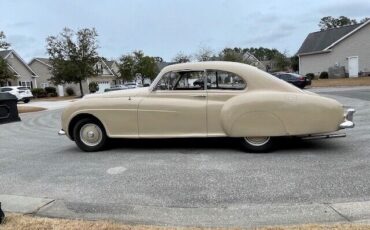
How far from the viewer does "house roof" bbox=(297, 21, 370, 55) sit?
47469mm

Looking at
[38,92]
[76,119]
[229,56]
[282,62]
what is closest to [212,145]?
[76,119]

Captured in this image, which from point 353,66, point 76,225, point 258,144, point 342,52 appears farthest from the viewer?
point 342,52

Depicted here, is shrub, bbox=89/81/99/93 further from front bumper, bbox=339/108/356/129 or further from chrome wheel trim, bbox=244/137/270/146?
front bumper, bbox=339/108/356/129

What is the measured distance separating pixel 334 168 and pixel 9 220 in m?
4.36

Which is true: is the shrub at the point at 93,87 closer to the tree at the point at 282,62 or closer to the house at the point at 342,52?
the house at the point at 342,52

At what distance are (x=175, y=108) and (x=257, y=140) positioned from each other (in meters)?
1.55

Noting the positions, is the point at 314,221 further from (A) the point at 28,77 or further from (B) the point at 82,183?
(A) the point at 28,77

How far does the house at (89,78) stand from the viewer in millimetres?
60594

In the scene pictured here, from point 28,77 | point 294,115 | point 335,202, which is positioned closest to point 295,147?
point 294,115

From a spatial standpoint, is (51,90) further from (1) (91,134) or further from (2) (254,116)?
(2) (254,116)

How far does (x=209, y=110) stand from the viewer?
734 centimetres

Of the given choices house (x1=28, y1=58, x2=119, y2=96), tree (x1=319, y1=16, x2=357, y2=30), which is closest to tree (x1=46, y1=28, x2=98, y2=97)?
house (x1=28, y1=58, x2=119, y2=96)

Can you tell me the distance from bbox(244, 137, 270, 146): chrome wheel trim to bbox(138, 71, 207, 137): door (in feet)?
2.52

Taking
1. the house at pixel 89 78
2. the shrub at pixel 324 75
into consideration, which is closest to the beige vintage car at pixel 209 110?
the shrub at pixel 324 75
